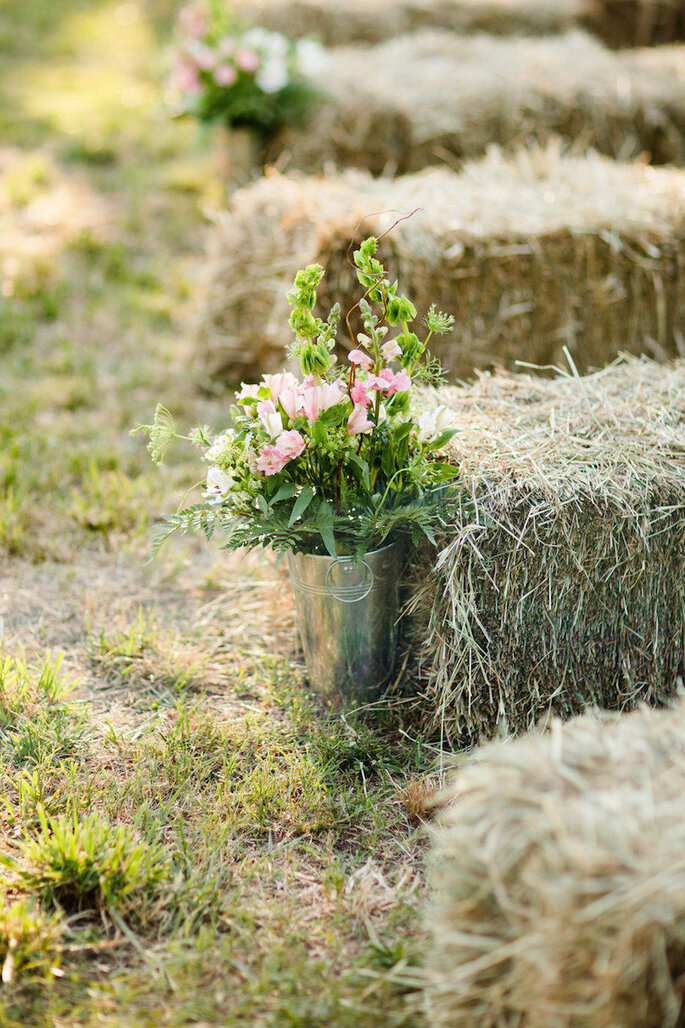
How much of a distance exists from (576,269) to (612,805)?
241 centimetres

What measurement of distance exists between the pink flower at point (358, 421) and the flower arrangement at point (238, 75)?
10.2ft

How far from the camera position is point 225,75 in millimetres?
4566

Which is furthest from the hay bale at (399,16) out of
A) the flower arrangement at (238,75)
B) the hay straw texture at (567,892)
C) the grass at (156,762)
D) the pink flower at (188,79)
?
the hay straw texture at (567,892)

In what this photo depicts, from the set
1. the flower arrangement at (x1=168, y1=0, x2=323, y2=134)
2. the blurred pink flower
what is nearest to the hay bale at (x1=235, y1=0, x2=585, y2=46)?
the blurred pink flower

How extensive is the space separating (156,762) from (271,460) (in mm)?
783

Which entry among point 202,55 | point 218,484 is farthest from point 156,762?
point 202,55

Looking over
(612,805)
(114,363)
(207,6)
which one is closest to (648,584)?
(612,805)

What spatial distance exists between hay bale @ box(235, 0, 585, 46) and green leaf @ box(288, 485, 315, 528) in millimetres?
5017

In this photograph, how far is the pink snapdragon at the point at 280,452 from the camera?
195cm

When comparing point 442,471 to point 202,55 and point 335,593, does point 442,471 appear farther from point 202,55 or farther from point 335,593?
point 202,55

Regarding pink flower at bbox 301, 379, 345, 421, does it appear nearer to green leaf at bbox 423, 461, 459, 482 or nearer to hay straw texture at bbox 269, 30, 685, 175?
green leaf at bbox 423, 461, 459, 482

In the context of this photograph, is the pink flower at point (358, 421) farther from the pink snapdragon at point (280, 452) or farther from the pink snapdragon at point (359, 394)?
the pink snapdragon at point (280, 452)

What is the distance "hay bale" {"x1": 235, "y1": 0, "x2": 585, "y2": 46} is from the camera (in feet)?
19.7

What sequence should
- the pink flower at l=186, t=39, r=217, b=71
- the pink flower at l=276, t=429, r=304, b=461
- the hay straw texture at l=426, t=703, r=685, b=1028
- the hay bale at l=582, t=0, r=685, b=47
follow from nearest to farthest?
the hay straw texture at l=426, t=703, r=685, b=1028
the pink flower at l=276, t=429, r=304, b=461
the pink flower at l=186, t=39, r=217, b=71
the hay bale at l=582, t=0, r=685, b=47
